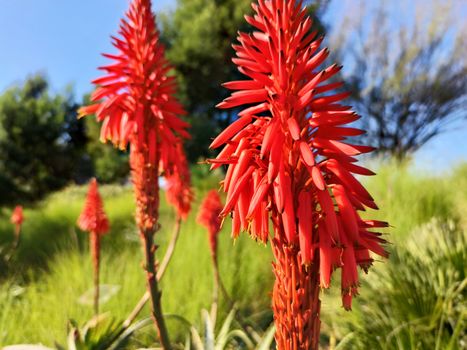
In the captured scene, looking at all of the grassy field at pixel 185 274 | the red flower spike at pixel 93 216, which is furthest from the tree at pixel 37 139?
the red flower spike at pixel 93 216

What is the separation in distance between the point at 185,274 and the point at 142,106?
3189mm

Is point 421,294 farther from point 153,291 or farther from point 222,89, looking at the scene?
point 222,89

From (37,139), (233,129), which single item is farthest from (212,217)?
(37,139)

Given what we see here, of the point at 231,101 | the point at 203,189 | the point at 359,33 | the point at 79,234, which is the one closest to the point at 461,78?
the point at 359,33

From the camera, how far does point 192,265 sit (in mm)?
5484


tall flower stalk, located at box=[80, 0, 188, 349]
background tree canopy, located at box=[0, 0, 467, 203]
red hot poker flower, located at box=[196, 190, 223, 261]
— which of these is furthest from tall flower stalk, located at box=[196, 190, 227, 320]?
background tree canopy, located at box=[0, 0, 467, 203]

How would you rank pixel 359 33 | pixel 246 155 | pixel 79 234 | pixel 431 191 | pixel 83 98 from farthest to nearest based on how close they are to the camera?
1. pixel 83 98
2. pixel 359 33
3. pixel 79 234
4. pixel 431 191
5. pixel 246 155

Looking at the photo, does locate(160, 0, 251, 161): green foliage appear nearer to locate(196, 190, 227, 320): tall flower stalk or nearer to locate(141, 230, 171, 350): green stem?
locate(196, 190, 227, 320): tall flower stalk

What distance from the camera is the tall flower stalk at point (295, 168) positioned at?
129cm

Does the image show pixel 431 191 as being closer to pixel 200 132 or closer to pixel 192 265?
pixel 192 265

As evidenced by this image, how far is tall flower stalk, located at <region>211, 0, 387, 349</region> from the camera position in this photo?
4.25 ft

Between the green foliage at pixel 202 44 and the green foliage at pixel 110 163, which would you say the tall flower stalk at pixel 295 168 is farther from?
the green foliage at pixel 110 163

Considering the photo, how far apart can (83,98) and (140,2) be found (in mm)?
22559

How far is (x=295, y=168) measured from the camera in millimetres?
1337
